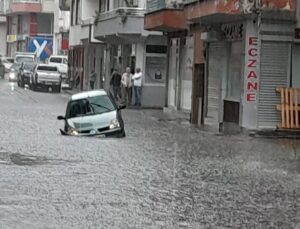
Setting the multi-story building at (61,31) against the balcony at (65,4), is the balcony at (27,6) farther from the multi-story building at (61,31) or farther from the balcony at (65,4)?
the balcony at (65,4)

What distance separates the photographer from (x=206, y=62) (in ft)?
98.7

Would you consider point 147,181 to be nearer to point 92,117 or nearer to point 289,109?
point 92,117

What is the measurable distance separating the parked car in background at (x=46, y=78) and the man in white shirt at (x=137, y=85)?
630 inches

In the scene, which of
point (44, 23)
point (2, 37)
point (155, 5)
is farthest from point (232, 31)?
point (2, 37)

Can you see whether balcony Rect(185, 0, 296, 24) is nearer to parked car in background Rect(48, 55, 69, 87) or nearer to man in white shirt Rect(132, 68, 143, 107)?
man in white shirt Rect(132, 68, 143, 107)

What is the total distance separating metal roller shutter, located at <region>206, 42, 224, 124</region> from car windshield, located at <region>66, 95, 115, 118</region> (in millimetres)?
6570

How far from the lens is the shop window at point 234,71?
26859 mm

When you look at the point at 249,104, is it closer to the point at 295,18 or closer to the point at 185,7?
the point at 295,18

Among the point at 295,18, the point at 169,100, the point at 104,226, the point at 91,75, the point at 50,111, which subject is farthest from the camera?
the point at 91,75

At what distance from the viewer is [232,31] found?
1065 inches

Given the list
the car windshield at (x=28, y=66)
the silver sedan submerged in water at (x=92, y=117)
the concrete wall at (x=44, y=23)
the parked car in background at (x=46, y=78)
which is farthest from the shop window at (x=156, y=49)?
the concrete wall at (x=44, y=23)

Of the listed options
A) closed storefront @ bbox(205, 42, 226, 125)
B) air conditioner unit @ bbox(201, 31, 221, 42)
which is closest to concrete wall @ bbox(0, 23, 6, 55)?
closed storefront @ bbox(205, 42, 226, 125)

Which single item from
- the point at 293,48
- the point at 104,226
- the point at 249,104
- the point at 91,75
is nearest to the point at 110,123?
the point at 249,104

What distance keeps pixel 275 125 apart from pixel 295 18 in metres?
3.28
